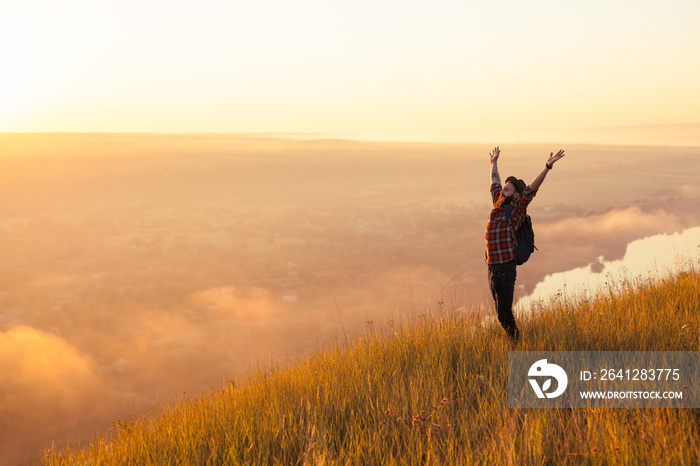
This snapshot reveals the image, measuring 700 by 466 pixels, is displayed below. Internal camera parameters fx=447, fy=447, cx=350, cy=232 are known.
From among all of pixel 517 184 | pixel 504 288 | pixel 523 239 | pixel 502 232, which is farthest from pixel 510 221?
pixel 504 288

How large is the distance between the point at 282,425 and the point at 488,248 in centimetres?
347

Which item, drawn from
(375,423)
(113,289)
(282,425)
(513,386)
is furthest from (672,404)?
(113,289)

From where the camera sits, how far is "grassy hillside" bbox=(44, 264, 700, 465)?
3.35 meters

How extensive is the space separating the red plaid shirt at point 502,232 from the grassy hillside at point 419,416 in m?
1.09

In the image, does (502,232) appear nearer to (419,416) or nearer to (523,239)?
(523,239)

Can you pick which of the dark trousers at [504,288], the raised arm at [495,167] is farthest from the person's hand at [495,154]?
the dark trousers at [504,288]

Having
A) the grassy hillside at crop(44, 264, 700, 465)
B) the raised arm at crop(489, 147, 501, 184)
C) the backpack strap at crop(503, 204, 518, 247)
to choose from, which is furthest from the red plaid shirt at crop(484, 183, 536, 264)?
the grassy hillside at crop(44, 264, 700, 465)

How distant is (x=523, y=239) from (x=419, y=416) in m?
3.14

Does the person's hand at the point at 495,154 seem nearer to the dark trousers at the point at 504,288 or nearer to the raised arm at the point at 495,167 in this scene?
the raised arm at the point at 495,167

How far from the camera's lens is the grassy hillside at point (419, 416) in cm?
335

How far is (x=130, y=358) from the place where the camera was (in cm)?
15325

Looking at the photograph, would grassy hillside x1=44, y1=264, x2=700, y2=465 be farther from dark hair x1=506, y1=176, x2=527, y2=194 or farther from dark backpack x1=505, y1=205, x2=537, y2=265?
dark hair x1=506, y1=176, x2=527, y2=194

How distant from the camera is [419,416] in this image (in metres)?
3.74

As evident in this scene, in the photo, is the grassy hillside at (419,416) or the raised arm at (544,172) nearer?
the grassy hillside at (419,416)
